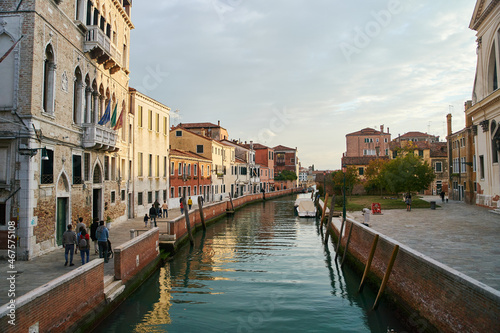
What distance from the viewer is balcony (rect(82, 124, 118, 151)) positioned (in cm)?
1415

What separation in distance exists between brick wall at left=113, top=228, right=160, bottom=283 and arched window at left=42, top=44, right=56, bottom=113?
16.7ft

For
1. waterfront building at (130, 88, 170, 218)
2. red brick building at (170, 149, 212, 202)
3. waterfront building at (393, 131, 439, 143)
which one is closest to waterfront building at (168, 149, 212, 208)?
red brick building at (170, 149, 212, 202)

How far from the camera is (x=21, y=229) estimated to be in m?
9.98

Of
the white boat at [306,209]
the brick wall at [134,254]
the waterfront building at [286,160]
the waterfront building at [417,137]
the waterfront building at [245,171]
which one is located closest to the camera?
the brick wall at [134,254]

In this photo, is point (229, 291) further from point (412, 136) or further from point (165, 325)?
point (412, 136)

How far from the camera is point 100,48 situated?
47.3 ft

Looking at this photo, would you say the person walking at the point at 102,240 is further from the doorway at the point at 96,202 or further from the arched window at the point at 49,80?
the doorway at the point at 96,202

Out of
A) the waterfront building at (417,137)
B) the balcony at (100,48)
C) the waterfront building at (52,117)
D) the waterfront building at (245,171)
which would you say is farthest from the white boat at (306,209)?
the waterfront building at (417,137)

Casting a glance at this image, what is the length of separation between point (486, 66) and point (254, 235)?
60.9 feet

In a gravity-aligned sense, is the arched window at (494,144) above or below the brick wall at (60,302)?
above

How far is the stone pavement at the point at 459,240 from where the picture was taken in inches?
332

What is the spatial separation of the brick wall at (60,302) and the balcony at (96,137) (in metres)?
7.70

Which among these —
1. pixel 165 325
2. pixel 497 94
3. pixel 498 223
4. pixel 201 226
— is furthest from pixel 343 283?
pixel 497 94

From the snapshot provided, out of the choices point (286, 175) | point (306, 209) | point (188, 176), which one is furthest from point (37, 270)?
point (286, 175)
